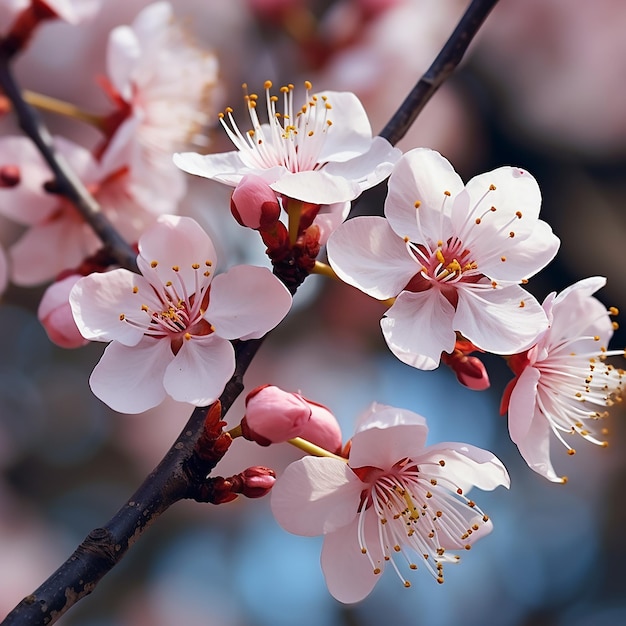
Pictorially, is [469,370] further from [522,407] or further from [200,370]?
[200,370]

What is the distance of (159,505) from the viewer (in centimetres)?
99

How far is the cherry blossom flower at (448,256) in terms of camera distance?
106 centimetres

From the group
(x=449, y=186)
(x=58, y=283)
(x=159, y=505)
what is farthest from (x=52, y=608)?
(x=449, y=186)

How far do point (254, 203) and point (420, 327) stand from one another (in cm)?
25

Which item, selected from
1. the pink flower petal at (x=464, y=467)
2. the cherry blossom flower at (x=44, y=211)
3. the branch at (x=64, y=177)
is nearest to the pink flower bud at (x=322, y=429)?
the pink flower petal at (x=464, y=467)

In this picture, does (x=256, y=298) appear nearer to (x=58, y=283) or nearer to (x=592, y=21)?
(x=58, y=283)

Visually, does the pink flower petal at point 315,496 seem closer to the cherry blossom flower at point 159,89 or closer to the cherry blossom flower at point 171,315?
the cherry blossom flower at point 171,315

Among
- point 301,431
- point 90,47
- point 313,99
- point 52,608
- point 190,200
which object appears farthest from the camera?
point 90,47

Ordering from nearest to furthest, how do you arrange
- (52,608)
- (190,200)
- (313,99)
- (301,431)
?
(52,608), (301,431), (313,99), (190,200)

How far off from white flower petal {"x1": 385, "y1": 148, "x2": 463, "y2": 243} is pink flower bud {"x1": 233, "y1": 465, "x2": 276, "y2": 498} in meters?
0.35

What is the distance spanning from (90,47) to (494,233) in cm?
326

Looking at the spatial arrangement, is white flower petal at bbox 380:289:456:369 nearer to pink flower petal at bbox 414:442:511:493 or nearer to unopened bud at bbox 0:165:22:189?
pink flower petal at bbox 414:442:511:493

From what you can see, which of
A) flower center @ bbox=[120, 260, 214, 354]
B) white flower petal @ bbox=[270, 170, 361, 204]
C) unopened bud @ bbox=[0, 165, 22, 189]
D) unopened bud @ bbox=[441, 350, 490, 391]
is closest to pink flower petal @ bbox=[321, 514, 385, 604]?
unopened bud @ bbox=[441, 350, 490, 391]

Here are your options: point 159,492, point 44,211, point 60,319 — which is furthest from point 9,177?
point 159,492
